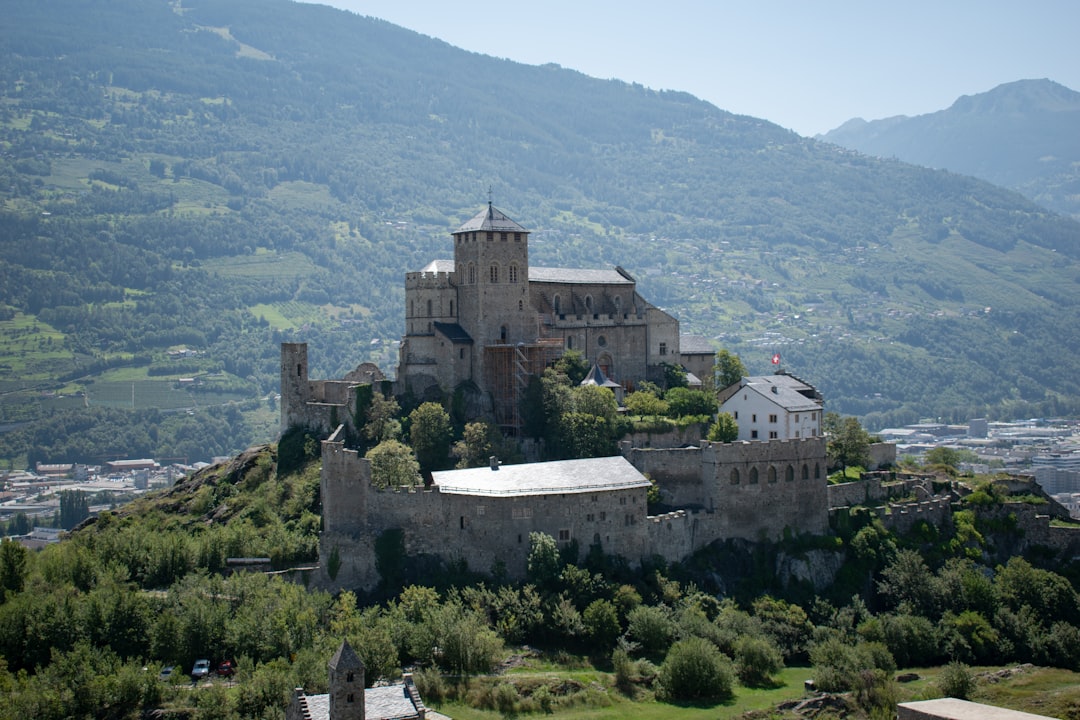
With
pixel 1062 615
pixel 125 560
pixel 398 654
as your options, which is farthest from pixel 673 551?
pixel 125 560

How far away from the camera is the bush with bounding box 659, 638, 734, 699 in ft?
219

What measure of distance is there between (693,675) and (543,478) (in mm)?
13787

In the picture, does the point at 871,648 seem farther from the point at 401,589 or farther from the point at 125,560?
the point at 125,560

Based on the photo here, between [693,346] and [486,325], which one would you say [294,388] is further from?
[693,346]

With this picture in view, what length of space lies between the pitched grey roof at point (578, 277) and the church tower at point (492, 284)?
14.6ft

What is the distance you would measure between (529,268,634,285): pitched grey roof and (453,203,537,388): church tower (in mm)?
4458

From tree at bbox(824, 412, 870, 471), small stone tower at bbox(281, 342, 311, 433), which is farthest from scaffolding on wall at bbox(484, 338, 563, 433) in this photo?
tree at bbox(824, 412, 870, 471)

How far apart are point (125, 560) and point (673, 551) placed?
101ft

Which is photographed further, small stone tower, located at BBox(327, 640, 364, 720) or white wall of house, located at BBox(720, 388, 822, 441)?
white wall of house, located at BBox(720, 388, 822, 441)

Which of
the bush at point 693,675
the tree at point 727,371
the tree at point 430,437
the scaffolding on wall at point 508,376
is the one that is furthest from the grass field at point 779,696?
the tree at point 727,371

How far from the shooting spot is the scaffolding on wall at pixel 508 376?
288ft

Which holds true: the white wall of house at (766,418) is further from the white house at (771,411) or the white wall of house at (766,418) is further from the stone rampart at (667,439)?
the stone rampart at (667,439)

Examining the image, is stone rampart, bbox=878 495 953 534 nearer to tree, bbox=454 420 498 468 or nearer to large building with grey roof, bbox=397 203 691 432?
large building with grey roof, bbox=397 203 691 432

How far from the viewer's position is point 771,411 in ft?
290
